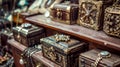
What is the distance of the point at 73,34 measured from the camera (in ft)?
3.99

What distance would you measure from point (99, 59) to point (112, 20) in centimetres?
22

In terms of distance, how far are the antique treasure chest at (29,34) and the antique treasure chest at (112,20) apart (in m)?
0.57

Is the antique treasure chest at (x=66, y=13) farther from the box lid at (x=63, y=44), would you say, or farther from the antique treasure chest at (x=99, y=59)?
the antique treasure chest at (x=99, y=59)

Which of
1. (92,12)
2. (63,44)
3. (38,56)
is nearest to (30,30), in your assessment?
(38,56)

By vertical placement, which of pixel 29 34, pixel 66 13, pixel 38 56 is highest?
pixel 66 13

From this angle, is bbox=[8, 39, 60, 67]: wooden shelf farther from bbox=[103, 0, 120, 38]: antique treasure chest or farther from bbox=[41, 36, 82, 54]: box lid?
bbox=[103, 0, 120, 38]: antique treasure chest

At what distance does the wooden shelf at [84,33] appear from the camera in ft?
3.36

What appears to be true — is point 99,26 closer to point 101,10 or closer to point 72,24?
point 101,10

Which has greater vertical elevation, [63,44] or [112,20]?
[112,20]

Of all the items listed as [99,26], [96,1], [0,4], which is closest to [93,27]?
[99,26]

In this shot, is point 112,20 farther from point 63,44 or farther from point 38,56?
point 38,56

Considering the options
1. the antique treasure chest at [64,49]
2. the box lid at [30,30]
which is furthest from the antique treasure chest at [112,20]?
the box lid at [30,30]

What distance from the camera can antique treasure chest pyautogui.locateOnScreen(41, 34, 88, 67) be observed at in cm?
110

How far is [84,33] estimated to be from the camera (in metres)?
1.17
